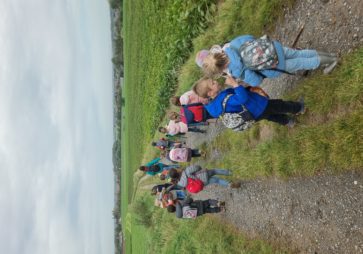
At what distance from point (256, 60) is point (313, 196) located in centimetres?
268

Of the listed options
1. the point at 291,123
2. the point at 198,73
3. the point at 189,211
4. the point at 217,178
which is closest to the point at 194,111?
the point at 291,123

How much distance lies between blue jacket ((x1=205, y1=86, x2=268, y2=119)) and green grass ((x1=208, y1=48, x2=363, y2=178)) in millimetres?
945

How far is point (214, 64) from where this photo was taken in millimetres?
6152

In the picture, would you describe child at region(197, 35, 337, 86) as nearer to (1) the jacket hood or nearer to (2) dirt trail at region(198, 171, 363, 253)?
(1) the jacket hood

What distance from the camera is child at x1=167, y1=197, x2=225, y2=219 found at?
1042 centimetres

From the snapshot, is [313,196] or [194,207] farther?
[194,207]

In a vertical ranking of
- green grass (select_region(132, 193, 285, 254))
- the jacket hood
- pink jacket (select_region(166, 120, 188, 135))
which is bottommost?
green grass (select_region(132, 193, 285, 254))

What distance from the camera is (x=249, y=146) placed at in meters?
9.50

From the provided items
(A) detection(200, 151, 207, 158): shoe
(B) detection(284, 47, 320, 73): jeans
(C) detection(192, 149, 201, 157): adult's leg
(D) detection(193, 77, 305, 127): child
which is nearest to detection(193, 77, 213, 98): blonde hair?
(D) detection(193, 77, 305, 127): child

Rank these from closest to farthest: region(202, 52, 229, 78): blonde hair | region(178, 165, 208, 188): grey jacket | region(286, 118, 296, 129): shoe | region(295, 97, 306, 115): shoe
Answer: region(202, 52, 229, 78): blonde hair < region(295, 97, 306, 115): shoe < region(286, 118, 296, 129): shoe < region(178, 165, 208, 188): grey jacket

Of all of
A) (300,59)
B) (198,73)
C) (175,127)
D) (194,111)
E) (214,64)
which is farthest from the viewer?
(198,73)

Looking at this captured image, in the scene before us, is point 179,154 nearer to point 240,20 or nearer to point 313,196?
point 240,20

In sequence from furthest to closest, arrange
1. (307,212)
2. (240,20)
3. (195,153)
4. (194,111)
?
(195,153), (240,20), (194,111), (307,212)

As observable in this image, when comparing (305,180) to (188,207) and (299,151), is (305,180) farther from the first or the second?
(188,207)
